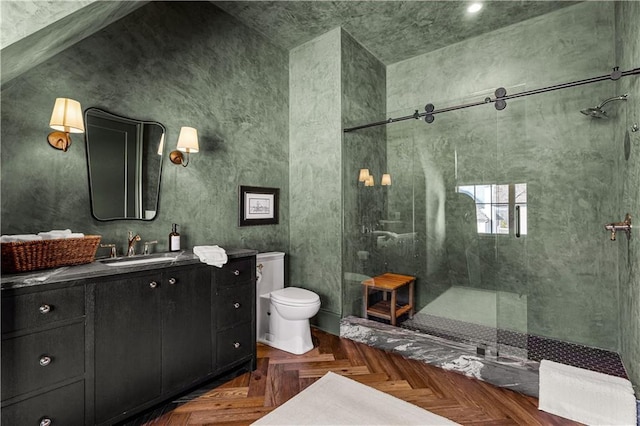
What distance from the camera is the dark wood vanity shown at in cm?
132

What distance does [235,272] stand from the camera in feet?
7.14

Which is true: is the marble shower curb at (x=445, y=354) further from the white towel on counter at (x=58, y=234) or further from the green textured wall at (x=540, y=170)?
the white towel on counter at (x=58, y=234)

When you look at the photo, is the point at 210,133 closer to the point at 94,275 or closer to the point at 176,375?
the point at 94,275

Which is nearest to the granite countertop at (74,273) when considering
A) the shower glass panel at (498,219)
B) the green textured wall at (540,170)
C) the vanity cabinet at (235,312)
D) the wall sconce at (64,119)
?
the vanity cabinet at (235,312)

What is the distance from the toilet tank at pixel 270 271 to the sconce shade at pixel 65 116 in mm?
1753

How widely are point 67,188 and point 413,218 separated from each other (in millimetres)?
2896

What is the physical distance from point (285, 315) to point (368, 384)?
0.89 metres

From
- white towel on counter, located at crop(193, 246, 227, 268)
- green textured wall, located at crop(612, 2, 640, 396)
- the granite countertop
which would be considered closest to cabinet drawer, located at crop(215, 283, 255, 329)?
white towel on counter, located at crop(193, 246, 227, 268)

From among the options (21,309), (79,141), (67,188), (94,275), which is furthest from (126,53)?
(21,309)

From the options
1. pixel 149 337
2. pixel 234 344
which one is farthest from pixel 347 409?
pixel 149 337

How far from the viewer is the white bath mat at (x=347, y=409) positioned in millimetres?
1738

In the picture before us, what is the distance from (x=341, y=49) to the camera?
311 cm

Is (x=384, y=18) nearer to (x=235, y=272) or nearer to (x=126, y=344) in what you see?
(x=235, y=272)

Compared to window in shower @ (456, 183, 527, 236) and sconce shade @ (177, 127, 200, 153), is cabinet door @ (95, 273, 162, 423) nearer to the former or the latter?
sconce shade @ (177, 127, 200, 153)
